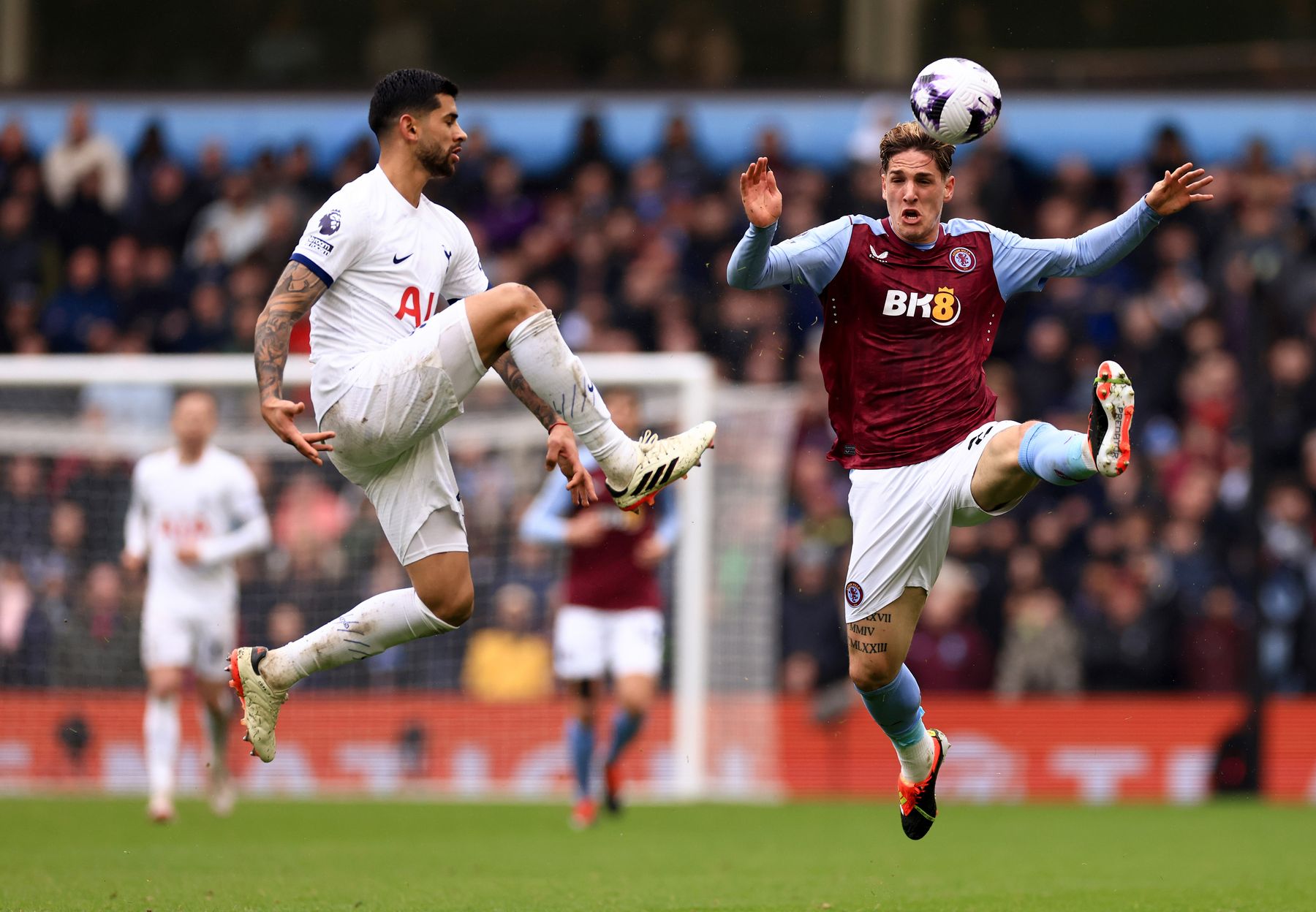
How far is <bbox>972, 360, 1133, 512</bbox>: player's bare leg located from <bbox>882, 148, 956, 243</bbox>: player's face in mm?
961

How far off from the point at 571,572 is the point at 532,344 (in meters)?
5.69

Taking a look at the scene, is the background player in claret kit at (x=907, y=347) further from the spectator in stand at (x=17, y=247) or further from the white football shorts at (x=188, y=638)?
the spectator in stand at (x=17, y=247)

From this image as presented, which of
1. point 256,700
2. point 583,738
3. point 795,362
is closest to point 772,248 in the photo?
point 256,700

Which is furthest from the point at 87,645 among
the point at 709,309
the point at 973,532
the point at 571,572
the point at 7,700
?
the point at 973,532

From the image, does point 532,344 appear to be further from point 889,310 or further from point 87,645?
point 87,645

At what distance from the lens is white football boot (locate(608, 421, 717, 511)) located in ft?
22.6

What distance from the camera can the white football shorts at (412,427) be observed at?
679cm

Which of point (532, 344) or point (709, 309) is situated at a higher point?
point (709, 309)

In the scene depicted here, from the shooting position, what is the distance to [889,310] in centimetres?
746

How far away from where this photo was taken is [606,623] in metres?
12.2

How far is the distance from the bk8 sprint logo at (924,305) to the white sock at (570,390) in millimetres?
1314

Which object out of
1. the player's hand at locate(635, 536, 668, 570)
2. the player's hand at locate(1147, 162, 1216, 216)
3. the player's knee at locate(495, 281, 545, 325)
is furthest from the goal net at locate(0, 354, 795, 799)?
the player's knee at locate(495, 281, 545, 325)

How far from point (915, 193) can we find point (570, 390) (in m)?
1.73

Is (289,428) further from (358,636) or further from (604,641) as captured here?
(604,641)
